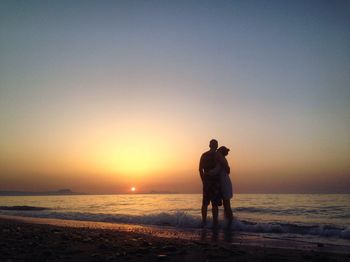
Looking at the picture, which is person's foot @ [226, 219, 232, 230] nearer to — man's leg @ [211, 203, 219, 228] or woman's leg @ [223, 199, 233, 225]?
woman's leg @ [223, 199, 233, 225]

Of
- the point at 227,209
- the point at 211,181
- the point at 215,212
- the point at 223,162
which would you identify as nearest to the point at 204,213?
the point at 215,212

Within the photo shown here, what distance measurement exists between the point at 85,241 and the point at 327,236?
23.4ft

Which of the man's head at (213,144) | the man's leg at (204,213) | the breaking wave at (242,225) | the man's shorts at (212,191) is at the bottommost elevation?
the breaking wave at (242,225)

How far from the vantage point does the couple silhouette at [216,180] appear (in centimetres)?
1154

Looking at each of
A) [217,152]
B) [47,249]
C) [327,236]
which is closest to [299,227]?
[327,236]

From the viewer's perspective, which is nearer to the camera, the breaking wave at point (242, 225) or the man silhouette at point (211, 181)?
the breaking wave at point (242, 225)

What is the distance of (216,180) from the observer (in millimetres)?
11656

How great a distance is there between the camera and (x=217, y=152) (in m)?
11.6

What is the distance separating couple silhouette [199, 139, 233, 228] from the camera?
37.9ft

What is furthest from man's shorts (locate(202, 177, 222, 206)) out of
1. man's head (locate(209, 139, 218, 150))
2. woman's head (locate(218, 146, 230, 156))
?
man's head (locate(209, 139, 218, 150))

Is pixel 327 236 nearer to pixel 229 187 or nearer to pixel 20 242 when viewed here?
pixel 229 187

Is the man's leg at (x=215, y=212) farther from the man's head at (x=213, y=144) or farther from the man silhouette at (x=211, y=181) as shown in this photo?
the man's head at (x=213, y=144)

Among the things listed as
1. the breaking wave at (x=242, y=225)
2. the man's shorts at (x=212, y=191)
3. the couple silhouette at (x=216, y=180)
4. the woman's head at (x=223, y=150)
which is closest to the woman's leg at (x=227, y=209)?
the couple silhouette at (x=216, y=180)

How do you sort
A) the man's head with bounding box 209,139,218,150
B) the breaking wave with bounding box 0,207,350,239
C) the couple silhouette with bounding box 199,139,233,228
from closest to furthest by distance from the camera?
the breaking wave with bounding box 0,207,350,239
the couple silhouette with bounding box 199,139,233,228
the man's head with bounding box 209,139,218,150
